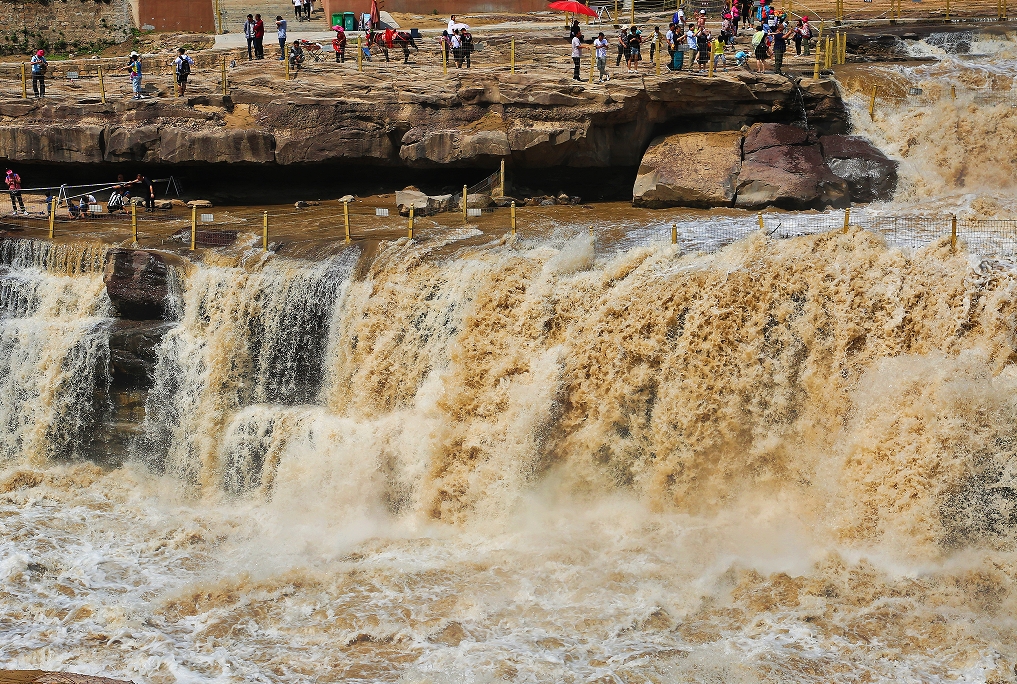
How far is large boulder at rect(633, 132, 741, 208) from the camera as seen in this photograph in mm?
24422

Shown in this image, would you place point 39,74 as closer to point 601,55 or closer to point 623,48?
point 601,55

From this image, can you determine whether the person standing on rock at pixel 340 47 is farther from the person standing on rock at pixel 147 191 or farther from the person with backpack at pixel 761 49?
the person with backpack at pixel 761 49

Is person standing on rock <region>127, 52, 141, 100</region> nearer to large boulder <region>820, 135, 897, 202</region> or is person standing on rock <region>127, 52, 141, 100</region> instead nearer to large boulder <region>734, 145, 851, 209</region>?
large boulder <region>734, 145, 851, 209</region>

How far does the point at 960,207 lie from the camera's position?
73.6 ft

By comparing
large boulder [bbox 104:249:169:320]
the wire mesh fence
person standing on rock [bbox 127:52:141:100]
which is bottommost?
large boulder [bbox 104:249:169:320]

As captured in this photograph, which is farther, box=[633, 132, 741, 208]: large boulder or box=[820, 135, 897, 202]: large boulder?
box=[633, 132, 741, 208]: large boulder

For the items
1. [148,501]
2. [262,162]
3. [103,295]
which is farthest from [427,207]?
[148,501]

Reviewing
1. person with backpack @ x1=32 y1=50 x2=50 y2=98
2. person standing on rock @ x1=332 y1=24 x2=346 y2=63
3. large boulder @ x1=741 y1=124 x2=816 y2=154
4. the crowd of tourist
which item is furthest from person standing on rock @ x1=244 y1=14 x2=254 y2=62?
large boulder @ x1=741 y1=124 x2=816 y2=154

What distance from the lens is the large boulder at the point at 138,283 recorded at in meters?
21.6

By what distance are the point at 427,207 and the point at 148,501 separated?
28.0 feet

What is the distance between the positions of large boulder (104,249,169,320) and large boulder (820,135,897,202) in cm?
1378

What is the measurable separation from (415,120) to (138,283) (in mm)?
7952

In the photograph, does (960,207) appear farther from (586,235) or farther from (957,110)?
(586,235)

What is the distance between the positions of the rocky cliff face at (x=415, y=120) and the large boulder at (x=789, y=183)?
1.76 meters
